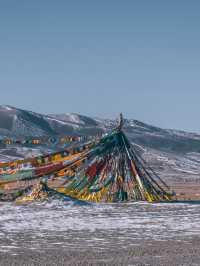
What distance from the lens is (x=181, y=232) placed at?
2683cm

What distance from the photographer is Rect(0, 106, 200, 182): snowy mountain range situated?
123 m

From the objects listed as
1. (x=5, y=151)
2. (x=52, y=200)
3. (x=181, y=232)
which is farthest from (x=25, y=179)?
(x=5, y=151)

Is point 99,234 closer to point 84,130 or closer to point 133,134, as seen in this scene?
point 84,130

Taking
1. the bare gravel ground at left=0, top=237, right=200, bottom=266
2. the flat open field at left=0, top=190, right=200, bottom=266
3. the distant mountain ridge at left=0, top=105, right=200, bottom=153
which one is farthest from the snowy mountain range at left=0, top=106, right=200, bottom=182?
the bare gravel ground at left=0, top=237, right=200, bottom=266

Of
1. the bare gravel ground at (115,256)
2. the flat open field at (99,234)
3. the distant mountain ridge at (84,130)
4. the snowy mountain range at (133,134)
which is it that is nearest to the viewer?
the bare gravel ground at (115,256)

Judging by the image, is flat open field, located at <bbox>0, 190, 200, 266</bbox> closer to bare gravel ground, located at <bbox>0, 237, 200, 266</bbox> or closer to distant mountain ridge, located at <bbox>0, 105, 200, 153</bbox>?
bare gravel ground, located at <bbox>0, 237, 200, 266</bbox>

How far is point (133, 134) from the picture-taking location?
6545 inches

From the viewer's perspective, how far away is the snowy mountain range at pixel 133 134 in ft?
405

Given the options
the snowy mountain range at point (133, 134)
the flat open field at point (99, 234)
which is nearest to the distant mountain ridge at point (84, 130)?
the snowy mountain range at point (133, 134)

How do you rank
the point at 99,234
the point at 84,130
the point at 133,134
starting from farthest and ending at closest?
the point at 133,134
the point at 84,130
the point at 99,234

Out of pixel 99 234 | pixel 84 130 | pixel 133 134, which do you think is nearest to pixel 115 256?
pixel 99 234

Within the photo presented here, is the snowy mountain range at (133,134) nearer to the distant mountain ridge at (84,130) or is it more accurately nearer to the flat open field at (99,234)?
the distant mountain ridge at (84,130)

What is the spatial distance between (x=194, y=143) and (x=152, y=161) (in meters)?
42.0

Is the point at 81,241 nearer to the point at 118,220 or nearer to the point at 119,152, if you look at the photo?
the point at 118,220
